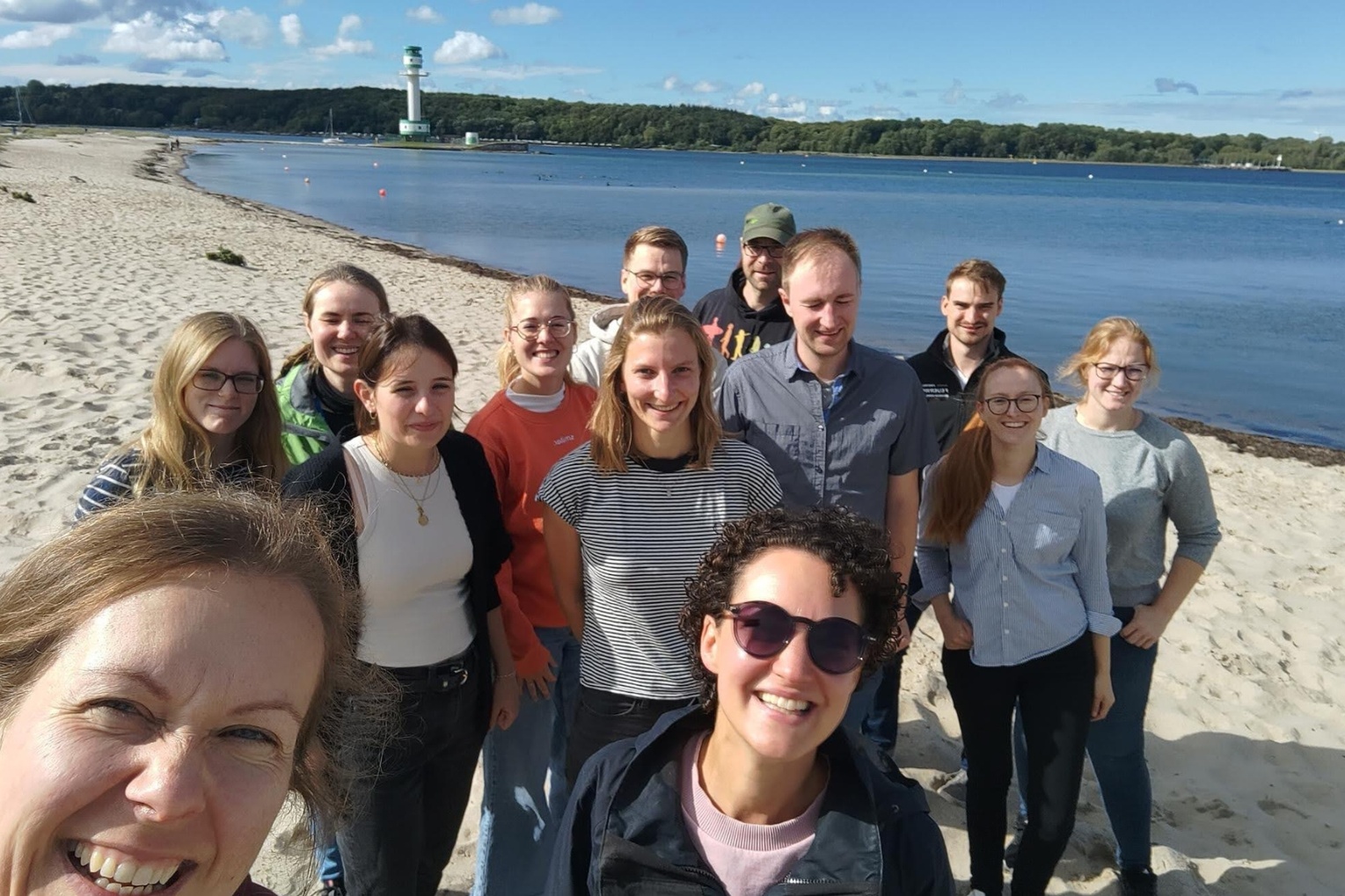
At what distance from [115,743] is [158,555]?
9.4 inches

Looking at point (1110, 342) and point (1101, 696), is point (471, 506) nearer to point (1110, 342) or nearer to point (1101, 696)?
point (1101, 696)

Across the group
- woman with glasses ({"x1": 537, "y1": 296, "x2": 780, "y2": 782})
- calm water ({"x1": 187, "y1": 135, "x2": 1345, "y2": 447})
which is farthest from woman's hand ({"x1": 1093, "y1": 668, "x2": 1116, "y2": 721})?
calm water ({"x1": 187, "y1": 135, "x2": 1345, "y2": 447})

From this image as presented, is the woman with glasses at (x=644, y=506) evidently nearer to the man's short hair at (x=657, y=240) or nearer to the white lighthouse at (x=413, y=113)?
the man's short hair at (x=657, y=240)

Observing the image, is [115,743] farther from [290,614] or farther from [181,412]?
[181,412]

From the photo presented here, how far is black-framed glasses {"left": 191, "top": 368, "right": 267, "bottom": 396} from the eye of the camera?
280 centimetres

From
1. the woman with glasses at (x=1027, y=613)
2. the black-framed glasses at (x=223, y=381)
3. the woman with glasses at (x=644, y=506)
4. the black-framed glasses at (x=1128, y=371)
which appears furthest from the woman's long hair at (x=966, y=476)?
the black-framed glasses at (x=223, y=381)

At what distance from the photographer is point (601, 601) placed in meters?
2.88

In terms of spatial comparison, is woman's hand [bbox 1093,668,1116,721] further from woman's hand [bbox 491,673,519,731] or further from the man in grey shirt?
woman's hand [bbox 491,673,519,731]

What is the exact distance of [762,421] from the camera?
3.28 metres

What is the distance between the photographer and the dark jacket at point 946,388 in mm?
4129

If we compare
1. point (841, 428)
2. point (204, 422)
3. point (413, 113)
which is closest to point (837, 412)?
point (841, 428)

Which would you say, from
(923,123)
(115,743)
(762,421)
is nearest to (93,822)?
(115,743)

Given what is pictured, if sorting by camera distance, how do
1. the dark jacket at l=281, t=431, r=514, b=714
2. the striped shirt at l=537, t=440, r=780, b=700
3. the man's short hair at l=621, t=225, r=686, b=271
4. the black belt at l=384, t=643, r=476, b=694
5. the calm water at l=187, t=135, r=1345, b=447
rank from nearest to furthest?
the dark jacket at l=281, t=431, r=514, b=714, the black belt at l=384, t=643, r=476, b=694, the striped shirt at l=537, t=440, r=780, b=700, the man's short hair at l=621, t=225, r=686, b=271, the calm water at l=187, t=135, r=1345, b=447

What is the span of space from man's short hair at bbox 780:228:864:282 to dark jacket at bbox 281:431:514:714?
1.34 metres
